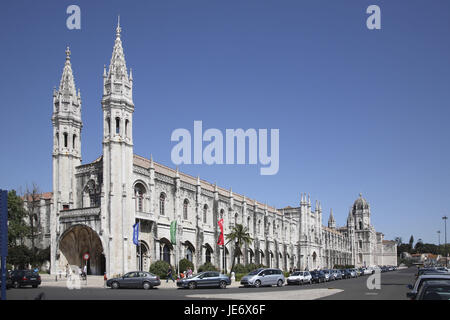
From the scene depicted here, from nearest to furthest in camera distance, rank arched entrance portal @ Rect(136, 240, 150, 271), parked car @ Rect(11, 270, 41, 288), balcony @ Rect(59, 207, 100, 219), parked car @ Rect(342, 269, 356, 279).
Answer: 1. parked car @ Rect(11, 270, 41, 288)
2. balcony @ Rect(59, 207, 100, 219)
3. arched entrance portal @ Rect(136, 240, 150, 271)
4. parked car @ Rect(342, 269, 356, 279)

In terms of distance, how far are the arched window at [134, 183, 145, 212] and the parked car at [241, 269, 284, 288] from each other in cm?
1546

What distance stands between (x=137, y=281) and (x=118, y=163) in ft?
53.0

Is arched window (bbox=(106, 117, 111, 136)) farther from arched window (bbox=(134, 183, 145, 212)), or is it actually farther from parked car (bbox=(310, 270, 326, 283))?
parked car (bbox=(310, 270, 326, 283))

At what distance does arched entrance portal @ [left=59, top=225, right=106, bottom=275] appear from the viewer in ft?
156

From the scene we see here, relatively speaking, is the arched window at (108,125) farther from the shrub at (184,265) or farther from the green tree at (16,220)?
the shrub at (184,265)

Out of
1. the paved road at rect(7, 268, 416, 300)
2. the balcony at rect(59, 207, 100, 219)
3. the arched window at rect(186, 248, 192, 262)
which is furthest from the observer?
the arched window at rect(186, 248, 192, 262)

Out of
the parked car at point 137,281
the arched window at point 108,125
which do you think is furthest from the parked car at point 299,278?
the arched window at point 108,125

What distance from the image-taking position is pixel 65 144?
171ft

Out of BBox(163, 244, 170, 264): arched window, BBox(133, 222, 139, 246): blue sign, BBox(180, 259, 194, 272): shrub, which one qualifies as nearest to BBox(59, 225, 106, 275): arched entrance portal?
BBox(133, 222, 139, 246): blue sign

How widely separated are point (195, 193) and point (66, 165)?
15176 mm

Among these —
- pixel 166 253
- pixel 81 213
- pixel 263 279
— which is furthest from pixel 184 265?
pixel 263 279

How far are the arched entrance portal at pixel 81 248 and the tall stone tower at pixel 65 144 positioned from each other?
1362mm

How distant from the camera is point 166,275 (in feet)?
→ 150
